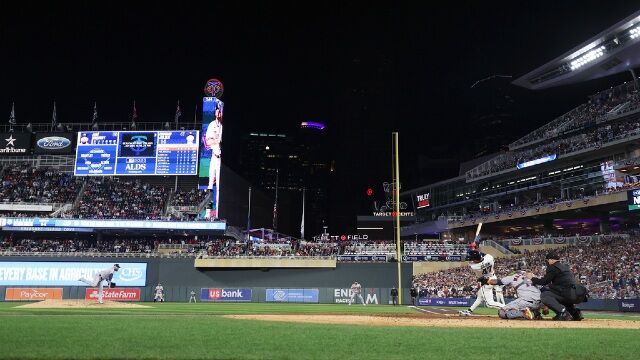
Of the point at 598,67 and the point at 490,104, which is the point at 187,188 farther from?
the point at 490,104

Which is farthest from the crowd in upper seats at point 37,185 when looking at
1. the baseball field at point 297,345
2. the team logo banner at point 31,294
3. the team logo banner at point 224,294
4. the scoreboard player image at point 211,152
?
the baseball field at point 297,345

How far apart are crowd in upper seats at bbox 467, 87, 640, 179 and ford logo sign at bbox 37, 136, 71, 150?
47111 millimetres

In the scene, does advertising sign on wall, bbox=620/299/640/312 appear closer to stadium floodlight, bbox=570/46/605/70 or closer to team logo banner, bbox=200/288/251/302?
team logo banner, bbox=200/288/251/302

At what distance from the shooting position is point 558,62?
55.1 meters

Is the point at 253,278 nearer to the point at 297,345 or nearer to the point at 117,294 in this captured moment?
the point at 117,294

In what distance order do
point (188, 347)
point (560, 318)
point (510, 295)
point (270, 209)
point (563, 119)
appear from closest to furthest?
point (188, 347)
point (560, 318)
point (510, 295)
point (563, 119)
point (270, 209)

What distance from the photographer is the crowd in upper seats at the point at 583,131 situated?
45688 millimetres

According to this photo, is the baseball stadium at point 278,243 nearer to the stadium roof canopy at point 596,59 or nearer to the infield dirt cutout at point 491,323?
the stadium roof canopy at point 596,59

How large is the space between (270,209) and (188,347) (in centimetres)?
8615

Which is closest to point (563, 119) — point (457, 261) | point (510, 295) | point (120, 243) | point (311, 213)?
point (457, 261)

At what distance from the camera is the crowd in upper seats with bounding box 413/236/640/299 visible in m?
31.2

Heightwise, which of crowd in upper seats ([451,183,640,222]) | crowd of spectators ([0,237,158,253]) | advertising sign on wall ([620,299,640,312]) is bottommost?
advertising sign on wall ([620,299,640,312])

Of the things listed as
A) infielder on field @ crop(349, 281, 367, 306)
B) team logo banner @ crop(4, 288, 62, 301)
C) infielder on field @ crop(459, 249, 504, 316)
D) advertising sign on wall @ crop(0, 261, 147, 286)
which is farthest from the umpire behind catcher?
team logo banner @ crop(4, 288, 62, 301)

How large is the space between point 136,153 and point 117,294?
15.3 metres
